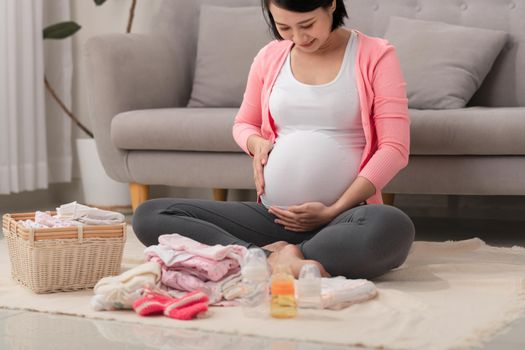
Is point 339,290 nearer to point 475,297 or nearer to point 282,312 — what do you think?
point 282,312

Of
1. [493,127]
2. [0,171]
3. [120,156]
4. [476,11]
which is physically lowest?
[0,171]

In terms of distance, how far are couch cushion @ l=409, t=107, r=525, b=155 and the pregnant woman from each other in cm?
55

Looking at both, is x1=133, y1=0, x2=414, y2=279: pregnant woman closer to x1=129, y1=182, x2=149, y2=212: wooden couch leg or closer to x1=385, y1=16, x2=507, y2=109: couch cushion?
x1=385, y1=16, x2=507, y2=109: couch cushion

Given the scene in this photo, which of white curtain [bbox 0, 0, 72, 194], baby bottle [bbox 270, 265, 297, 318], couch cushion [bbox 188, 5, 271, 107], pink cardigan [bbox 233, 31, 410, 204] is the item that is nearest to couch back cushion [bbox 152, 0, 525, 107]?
couch cushion [bbox 188, 5, 271, 107]

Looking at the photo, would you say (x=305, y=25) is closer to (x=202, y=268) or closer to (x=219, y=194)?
(x=202, y=268)

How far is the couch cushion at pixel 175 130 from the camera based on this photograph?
10.4 ft

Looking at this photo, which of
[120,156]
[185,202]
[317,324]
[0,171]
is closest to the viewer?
[317,324]

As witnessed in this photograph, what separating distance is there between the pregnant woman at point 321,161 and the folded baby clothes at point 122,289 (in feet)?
1.12

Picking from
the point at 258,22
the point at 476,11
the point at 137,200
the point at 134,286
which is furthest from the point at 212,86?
the point at 134,286

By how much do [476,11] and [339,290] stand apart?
180 centimetres

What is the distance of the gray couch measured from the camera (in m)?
2.85

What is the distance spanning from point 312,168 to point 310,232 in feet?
0.54

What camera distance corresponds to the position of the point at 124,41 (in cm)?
354

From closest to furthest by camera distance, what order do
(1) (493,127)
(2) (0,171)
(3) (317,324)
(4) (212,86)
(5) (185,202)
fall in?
(3) (317,324)
(5) (185,202)
(1) (493,127)
(4) (212,86)
(2) (0,171)
